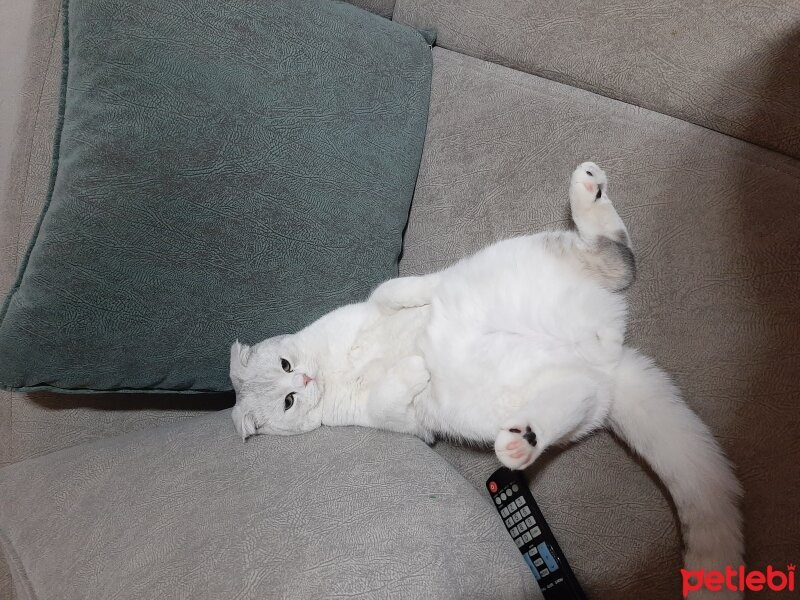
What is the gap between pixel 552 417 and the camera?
95 cm

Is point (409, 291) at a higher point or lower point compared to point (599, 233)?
lower

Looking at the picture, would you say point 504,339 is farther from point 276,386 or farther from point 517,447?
point 276,386

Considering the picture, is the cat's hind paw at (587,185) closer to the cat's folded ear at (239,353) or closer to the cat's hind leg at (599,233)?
the cat's hind leg at (599,233)

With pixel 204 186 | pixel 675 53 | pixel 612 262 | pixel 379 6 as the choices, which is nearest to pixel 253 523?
pixel 204 186

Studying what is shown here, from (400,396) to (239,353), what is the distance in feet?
1.36

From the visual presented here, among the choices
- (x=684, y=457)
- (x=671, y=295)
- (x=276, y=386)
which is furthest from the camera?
(x=276, y=386)

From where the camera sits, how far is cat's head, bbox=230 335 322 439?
129cm

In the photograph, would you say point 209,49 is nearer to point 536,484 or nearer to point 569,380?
point 569,380

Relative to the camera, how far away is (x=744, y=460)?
877 mm

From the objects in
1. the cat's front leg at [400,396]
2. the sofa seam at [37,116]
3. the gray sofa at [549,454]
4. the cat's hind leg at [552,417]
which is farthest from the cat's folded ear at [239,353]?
the cat's hind leg at [552,417]

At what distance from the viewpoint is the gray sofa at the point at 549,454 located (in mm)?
883

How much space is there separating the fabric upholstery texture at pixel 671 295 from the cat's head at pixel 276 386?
16.1 inches

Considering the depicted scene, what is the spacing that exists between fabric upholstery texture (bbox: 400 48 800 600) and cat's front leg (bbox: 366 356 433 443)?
168mm

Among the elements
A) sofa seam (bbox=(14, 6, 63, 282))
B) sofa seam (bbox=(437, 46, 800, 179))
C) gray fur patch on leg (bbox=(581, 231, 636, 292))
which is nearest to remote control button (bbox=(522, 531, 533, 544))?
gray fur patch on leg (bbox=(581, 231, 636, 292))
